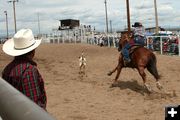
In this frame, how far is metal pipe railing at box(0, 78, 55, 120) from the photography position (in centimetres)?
208

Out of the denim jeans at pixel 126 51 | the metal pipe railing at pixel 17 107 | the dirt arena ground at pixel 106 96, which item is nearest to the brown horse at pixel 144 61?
the denim jeans at pixel 126 51

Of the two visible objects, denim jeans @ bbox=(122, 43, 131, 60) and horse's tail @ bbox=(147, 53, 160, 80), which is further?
denim jeans @ bbox=(122, 43, 131, 60)

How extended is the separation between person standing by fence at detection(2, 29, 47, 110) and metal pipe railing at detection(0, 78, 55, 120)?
0.47 m

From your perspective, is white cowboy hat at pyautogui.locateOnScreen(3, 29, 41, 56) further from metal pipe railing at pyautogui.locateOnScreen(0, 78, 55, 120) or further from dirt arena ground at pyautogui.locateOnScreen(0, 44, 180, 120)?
dirt arena ground at pyautogui.locateOnScreen(0, 44, 180, 120)

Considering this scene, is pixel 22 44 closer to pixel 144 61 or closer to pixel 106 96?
pixel 106 96

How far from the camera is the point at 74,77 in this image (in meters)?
14.6

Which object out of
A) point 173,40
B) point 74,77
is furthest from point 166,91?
point 173,40

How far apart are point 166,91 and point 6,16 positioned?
284 ft

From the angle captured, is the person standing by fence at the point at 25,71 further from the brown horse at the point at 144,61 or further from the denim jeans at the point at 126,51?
the denim jeans at the point at 126,51

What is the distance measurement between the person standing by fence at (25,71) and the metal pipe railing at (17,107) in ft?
1.54

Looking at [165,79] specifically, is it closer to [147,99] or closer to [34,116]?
[147,99]

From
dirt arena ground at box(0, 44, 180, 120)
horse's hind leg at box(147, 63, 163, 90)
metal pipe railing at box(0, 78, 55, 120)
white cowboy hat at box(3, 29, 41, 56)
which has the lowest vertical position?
dirt arena ground at box(0, 44, 180, 120)

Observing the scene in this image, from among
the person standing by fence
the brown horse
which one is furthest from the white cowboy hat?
the brown horse

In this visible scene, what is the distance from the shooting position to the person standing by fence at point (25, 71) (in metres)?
3.62
